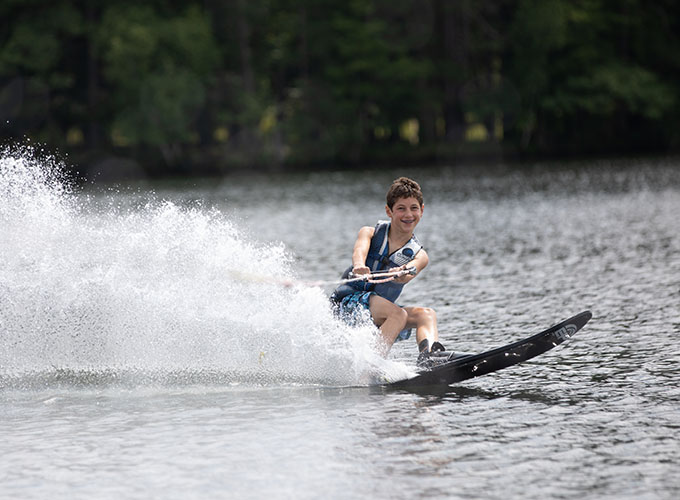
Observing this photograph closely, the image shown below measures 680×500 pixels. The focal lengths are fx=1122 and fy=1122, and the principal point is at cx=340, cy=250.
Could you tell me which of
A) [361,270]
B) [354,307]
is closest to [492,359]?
[354,307]

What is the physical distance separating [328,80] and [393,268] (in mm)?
58174

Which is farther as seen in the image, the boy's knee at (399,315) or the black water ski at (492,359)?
the boy's knee at (399,315)

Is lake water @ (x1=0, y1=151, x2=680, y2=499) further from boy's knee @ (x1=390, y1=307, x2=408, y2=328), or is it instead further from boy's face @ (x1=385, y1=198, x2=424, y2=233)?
boy's face @ (x1=385, y1=198, x2=424, y2=233)

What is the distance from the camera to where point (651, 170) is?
4525 centimetres

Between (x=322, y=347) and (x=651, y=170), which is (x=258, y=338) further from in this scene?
(x=651, y=170)

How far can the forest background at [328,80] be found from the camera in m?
61.7

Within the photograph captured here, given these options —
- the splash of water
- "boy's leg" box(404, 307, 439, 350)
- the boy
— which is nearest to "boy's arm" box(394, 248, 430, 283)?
→ the boy

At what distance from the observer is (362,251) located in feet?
29.3

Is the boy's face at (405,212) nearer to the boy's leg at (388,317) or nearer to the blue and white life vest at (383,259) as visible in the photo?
the blue and white life vest at (383,259)

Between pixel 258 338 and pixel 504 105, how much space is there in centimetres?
5620

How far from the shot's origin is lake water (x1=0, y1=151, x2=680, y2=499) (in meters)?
6.55

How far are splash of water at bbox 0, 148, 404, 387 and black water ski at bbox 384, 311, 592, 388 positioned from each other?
57 centimetres

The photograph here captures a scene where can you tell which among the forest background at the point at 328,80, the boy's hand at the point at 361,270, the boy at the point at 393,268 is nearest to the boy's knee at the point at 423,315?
the boy at the point at 393,268

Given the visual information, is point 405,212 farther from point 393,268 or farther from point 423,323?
point 423,323
